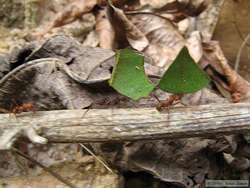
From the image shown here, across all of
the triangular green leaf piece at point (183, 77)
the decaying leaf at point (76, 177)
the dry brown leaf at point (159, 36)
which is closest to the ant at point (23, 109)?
the decaying leaf at point (76, 177)

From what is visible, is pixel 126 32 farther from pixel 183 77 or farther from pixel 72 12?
pixel 183 77

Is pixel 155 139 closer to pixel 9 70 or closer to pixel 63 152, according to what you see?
pixel 63 152

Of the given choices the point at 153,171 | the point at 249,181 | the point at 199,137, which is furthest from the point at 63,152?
the point at 249,181

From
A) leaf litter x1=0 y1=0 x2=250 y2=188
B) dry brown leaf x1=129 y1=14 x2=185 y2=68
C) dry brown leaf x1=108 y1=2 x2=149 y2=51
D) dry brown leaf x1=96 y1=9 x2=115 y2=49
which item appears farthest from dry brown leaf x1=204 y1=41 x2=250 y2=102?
dry brown leaf x1=96 y1=9 x2=115 y2=49

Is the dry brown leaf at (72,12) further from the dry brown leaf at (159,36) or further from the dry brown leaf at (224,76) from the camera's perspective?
the dry brown leaf at (224,76)

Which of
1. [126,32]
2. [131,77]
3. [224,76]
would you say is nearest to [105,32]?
[126,32]
